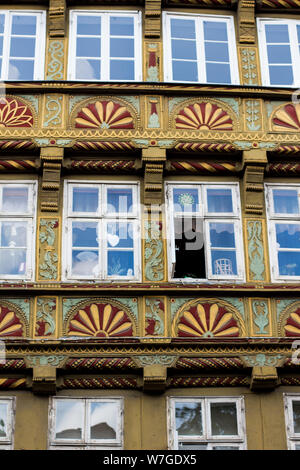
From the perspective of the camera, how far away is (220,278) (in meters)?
13.0

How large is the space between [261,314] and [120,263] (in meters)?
1.99

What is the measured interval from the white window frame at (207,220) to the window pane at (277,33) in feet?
8.60

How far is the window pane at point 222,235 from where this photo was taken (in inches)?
523

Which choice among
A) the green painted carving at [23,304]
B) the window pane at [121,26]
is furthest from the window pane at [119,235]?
the window pane at [121,26]

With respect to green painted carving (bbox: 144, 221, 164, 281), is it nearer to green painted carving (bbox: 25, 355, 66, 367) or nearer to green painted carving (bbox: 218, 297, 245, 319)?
green painted carving (bbox: 218, 297, 245, 319)

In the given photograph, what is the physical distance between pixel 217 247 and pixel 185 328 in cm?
134

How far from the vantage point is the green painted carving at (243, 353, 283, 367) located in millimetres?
12297

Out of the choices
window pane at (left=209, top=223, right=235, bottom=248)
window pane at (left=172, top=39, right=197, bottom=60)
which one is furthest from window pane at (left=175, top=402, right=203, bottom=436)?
window pane at (left=172, top=39, right=197, bottom=60)

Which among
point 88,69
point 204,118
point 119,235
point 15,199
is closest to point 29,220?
point 15,199

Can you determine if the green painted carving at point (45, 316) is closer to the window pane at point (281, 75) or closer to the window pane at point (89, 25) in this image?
the window pane at point (89, 25)

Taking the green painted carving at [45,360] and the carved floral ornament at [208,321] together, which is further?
the carved floral ornament at [208,321]

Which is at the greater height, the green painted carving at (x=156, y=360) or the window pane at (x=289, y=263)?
the window pane at (x=289, y=263)

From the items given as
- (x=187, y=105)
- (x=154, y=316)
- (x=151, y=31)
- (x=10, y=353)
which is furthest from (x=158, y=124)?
(x=10, y=353)
